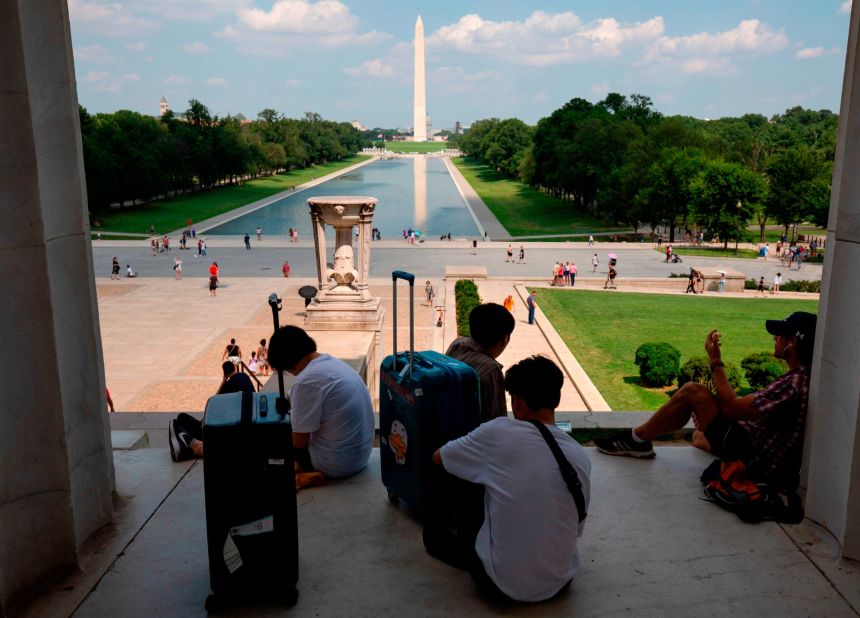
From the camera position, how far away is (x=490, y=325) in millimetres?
4645

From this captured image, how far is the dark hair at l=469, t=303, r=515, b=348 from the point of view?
465cm

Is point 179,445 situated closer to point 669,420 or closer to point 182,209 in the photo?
point 669,420

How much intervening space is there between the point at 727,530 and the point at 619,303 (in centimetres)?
2244

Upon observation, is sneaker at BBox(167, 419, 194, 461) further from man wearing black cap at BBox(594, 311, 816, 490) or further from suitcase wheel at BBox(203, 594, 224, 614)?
man wearing black cap at BBox(594, 311, 816, 490)

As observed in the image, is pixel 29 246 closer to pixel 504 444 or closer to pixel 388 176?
pixel 504 444

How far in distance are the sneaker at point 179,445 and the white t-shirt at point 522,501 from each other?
2645 mm

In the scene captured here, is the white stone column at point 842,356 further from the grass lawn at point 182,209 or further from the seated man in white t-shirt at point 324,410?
the grass lawn at point 182,209

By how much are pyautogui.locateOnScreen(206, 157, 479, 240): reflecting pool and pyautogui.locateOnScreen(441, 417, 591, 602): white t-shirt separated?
43734 millimetres

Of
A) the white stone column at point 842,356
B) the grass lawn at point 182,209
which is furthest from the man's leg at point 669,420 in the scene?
the grass lawn at point 182,209

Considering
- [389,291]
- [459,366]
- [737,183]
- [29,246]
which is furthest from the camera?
[737,183]

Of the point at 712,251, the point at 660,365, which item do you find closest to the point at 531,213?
the point at 712,251

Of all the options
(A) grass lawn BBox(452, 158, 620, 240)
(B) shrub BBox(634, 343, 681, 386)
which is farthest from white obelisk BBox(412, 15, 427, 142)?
(B) shrub BBox(634, 343, 681, 386)

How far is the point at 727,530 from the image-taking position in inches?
179

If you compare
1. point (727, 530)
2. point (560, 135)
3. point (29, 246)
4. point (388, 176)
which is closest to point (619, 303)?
point (727, 530)
